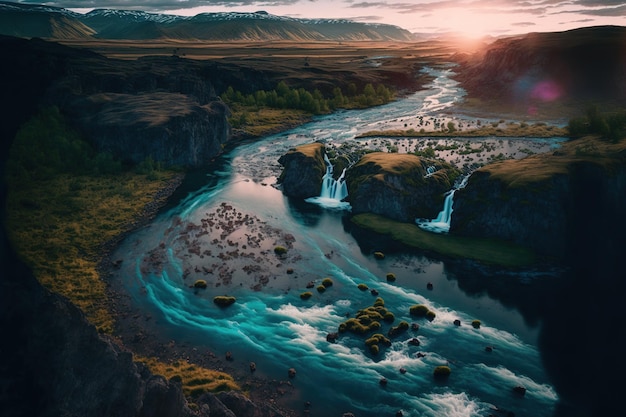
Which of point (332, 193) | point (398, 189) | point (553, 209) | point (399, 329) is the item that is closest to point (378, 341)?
point (399, 329)

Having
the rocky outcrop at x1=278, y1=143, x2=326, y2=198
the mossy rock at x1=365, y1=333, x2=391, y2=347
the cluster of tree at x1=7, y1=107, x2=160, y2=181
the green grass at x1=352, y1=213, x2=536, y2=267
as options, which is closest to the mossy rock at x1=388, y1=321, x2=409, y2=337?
the mossy rock at x1=365, y1=333, x2=391, y2=347

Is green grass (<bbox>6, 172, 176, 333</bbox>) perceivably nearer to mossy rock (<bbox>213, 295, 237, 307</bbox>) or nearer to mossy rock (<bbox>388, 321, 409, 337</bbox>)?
mossy rock (<bbox>213, 295, 237, 307</bbox>)

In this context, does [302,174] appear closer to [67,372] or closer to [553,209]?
[553,209]

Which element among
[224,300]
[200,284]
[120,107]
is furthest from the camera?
[120,107]

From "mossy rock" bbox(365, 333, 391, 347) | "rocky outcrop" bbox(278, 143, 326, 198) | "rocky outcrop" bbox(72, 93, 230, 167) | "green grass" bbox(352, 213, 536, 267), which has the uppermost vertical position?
"rocky outcrop" bbox(72, 93, 230, 167)

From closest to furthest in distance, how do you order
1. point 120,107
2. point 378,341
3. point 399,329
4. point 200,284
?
1. point 378,341
2. point 399,329
3. point 200,284
4. point 120,107

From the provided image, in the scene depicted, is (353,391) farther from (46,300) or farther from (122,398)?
(46,300)

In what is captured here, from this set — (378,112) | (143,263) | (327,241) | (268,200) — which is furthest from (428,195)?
(378,112)
